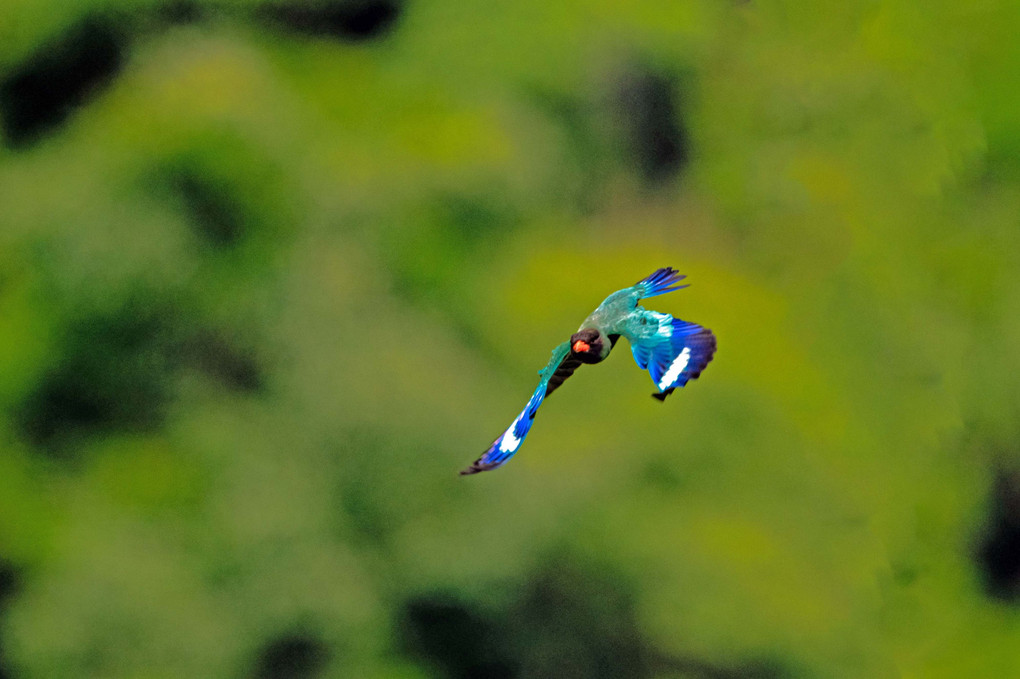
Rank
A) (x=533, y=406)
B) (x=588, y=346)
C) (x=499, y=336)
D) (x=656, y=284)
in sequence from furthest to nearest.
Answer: (x=499, y=336)
(x=656, y=284)
(x=533, y=406)
(x=588, y=346)

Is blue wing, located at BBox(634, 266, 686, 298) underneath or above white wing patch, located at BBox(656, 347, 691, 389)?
above

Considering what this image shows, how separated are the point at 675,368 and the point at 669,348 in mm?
84

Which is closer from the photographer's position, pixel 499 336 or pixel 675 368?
pixel 675 368

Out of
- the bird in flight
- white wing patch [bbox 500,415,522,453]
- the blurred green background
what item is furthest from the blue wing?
the blurred green background

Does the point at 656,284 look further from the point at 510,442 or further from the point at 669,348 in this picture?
the point at 510,442

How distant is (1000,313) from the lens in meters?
5.09

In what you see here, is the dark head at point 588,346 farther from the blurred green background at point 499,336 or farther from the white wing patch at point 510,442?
the blurred green background at point 499,336

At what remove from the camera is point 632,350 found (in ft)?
8.34

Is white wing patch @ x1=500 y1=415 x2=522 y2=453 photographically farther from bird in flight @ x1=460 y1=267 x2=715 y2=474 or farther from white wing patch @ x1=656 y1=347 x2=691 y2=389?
Answer: white wing patch @ x1=656 y1=347 x2=691 y2=389

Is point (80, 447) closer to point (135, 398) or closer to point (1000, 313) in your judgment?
point (135, 398)

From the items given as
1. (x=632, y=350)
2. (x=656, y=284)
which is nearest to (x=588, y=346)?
(x=632, y=350)

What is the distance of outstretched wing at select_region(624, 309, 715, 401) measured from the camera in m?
2.38

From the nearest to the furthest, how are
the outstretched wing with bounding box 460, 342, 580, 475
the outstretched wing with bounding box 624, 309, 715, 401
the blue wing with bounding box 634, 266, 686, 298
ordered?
the outstretched wing with bounding box 624, 309, 715, 401 < the outstretched wing with bounding box 460, 342, 580, 475 < the blue wing with bounding box 634, 266, 686, 298

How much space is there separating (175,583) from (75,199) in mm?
1725
